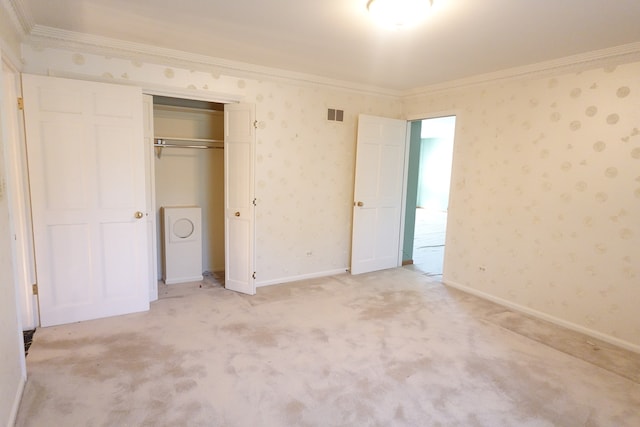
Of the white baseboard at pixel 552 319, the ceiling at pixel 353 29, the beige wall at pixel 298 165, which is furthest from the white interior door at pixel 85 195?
the white baseboard at pixel 552 319

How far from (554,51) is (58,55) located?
14.0ft

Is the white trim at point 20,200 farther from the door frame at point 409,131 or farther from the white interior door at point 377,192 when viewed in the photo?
the door frame at point 409,131

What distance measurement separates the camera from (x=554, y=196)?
3365mm

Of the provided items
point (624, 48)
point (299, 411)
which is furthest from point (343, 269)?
point (624, 48)

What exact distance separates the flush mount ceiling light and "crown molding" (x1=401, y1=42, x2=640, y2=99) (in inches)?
67.6

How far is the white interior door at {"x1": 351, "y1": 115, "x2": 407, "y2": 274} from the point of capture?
4.61 metres

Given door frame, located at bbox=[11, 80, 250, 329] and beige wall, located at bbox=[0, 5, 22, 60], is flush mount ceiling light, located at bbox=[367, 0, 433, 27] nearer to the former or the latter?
beige wall, located at bbox=[0, 5, 22, 60]

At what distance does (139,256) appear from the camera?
3.31m

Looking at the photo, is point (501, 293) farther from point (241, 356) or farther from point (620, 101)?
point (241, 356)

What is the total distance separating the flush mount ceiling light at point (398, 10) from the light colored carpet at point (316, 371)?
2.41m

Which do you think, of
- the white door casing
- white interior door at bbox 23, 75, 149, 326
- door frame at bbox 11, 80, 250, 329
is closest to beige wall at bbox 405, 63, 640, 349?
the white door casing

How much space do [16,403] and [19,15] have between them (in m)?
2.54

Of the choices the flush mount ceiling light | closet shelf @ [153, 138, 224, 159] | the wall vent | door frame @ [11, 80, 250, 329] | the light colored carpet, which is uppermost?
the flush mount ceiling light

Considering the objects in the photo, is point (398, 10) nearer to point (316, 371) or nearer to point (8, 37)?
point (316, 371)
